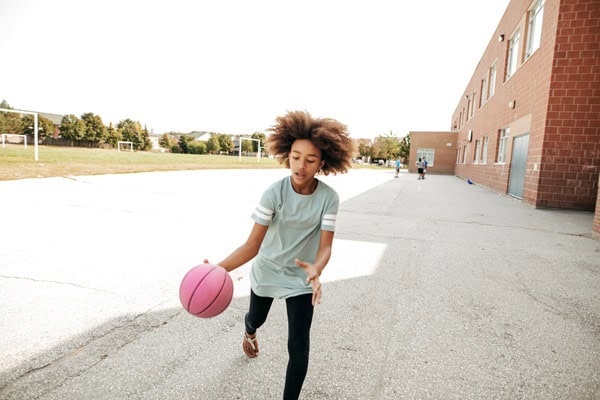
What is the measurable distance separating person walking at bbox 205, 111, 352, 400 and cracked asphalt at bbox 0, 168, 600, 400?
0.60 metres

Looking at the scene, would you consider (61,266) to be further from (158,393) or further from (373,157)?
(373,157)

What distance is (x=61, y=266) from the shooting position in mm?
4332

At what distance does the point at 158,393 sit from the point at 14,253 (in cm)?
389

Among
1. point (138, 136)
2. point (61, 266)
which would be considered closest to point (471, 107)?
point (61, 266)

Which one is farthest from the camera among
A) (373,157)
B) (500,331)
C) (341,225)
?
(373,157)

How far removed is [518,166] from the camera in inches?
538

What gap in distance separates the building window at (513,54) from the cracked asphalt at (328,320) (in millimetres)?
12226

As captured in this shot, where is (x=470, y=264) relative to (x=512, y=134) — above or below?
below

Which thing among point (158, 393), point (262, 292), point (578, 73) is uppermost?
point (578, 73)

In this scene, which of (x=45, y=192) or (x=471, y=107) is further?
(x=471, y=107)

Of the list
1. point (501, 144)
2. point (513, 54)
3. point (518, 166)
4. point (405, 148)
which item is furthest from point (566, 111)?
point (405, 148)

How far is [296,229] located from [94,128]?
106 m

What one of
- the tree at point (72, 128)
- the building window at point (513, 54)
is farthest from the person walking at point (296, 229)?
the tree at point (72, 128)

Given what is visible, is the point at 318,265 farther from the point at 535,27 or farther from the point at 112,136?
the point at 112,136
